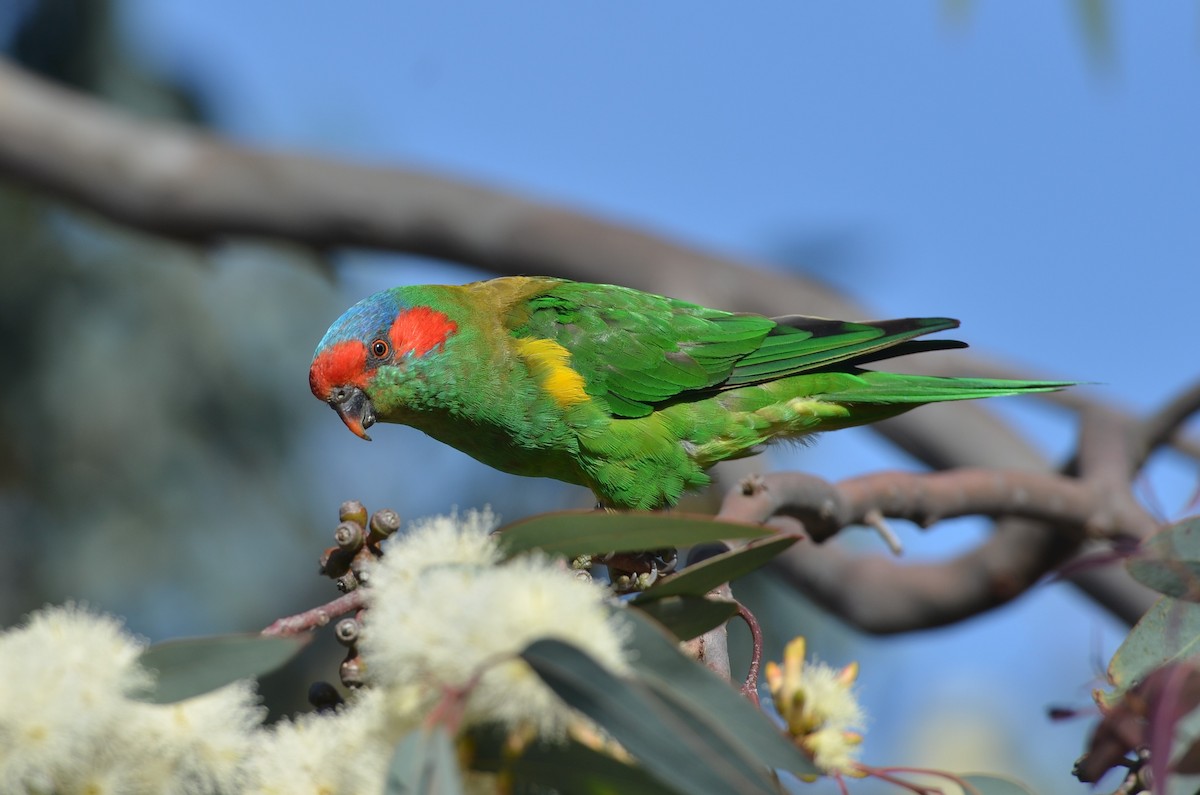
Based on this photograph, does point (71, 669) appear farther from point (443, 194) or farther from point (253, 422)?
point (253, 422)

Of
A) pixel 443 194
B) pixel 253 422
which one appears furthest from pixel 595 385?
pixel 253 422

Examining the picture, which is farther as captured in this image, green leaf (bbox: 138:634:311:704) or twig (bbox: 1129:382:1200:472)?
twig (bbox: 1129:382:1200:472)

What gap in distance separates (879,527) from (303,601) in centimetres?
580

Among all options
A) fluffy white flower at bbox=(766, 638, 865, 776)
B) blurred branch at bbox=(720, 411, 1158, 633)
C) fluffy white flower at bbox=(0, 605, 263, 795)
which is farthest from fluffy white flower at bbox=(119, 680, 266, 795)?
blurred branch at bbox=(720, 411, 1158, 633)

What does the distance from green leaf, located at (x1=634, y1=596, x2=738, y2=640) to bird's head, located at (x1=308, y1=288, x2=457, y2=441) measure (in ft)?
5.48

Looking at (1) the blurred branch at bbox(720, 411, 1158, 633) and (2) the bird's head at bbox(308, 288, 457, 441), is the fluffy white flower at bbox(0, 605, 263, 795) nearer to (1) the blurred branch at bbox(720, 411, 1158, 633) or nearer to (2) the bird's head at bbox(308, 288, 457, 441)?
(2) the bird's head at bbox(308, 288, 457, 441)

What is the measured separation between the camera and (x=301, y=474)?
792 cm

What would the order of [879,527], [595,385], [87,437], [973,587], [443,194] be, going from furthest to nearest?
1. [87,437]
2. [443,194]
3. [973,587]
4. [595,385]
5. [879,527]

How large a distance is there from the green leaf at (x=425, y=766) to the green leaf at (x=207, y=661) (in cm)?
18

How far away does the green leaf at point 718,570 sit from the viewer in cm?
130

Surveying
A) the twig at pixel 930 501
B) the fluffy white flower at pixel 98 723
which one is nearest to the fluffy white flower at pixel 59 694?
the fluffy white flower at pixel 98 723

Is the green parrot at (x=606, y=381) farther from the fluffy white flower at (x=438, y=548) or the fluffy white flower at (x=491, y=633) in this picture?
the fluffy white flower at (x=491, y=633)

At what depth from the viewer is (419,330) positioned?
2992mm

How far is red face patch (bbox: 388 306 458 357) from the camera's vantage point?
9.71 ft
